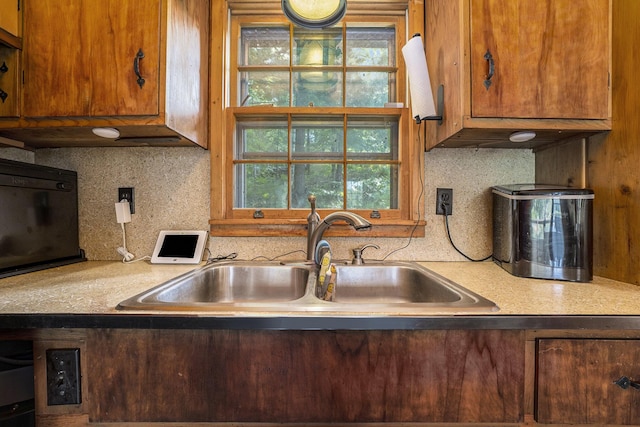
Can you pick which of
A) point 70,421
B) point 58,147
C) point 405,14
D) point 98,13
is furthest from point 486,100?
point 58,147

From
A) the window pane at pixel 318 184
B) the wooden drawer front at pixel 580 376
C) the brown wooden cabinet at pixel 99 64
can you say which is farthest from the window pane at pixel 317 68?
the wooden drawer front at pixel 580 376

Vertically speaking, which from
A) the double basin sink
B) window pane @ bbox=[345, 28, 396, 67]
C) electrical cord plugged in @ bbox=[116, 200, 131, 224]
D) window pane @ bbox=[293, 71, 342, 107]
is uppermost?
window pane @ bbox=[345, 28, 396, 67]

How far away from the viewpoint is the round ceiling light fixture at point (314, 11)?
129 centimetres

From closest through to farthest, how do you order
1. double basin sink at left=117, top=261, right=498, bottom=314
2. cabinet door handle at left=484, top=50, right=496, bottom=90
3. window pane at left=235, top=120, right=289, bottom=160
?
cabinet door handle at left=484, top=50, right=496, bottom=90 < double basin sink at left=117, top=261, right=498, bottom=314 < window pane at left=235, top=120, right=289, bottom=160

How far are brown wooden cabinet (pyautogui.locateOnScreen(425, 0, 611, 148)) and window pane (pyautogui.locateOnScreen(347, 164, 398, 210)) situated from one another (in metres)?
0.50

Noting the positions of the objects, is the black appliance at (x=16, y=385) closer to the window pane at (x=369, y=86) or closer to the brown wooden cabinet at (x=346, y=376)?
the brown wooden cabinet at (x=346, y=376)

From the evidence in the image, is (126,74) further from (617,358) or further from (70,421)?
(617,358)

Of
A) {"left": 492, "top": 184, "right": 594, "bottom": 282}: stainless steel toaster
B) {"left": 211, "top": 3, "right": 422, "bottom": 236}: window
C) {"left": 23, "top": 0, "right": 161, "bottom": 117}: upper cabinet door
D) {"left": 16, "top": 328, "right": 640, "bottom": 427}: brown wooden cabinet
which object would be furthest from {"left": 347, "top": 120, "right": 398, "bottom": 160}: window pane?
{"left": 16, "top": 328, "right": 640, "bottom": 427}: brown wooden cabinet

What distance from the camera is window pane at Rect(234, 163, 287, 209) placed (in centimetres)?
149

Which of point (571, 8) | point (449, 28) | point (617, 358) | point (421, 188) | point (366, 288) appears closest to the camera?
point (617, 358)

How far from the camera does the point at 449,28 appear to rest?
113 centimetres

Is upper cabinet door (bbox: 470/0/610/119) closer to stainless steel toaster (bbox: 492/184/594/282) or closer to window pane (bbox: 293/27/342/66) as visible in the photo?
stainless steel toaster (bbox: 492/184/594/282)

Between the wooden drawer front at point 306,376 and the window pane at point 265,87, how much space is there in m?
1.16

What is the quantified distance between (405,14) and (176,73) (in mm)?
1095
